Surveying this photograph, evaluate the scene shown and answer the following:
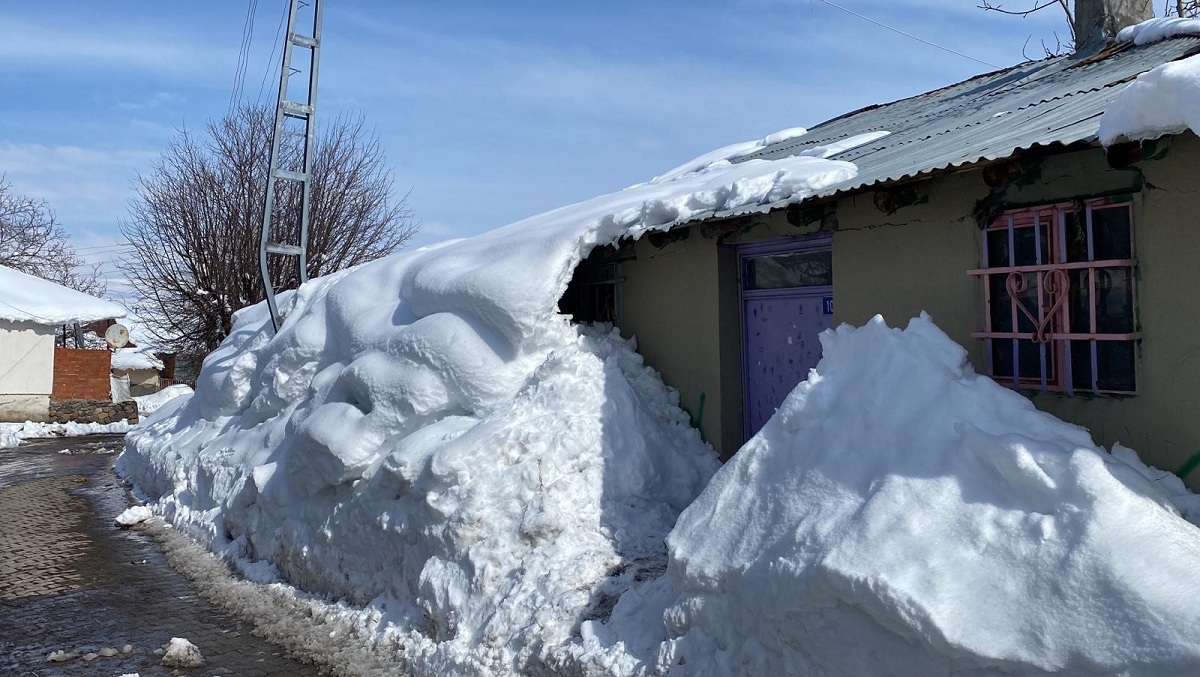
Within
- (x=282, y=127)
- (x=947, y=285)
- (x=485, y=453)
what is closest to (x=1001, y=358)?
(x=947, y=285)

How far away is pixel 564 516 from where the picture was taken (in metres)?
6.55

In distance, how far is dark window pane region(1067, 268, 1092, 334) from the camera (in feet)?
17.3

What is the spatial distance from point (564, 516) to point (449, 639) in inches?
44.5

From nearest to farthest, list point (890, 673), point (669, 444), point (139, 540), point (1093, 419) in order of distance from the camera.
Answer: point (890, 673), point (1093, 419), point (669, 444), point (139, 540)

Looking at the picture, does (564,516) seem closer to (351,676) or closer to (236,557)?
(351,676)

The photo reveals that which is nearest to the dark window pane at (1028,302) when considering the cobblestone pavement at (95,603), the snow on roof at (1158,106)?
the snow on roof at (1158,106)

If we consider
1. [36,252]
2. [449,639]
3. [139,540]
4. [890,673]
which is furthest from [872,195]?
[36,252]

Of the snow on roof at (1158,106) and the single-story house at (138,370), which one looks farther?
the single-story house at (138,370)

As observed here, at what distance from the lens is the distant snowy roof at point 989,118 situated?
580 cm

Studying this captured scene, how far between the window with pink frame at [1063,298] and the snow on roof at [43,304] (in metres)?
23.1

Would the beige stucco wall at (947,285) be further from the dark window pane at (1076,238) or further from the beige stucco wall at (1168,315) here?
the dark window pane at (1076,238)

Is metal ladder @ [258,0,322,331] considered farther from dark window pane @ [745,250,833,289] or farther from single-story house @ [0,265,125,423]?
single-story house @ [0,265,125,423]

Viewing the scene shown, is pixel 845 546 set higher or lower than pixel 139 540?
higher

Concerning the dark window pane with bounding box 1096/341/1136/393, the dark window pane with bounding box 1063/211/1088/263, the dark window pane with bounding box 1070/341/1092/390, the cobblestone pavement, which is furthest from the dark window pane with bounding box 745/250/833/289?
the cobblestone pavement
